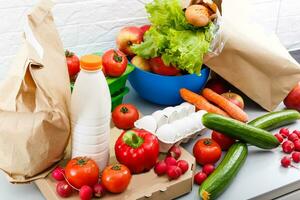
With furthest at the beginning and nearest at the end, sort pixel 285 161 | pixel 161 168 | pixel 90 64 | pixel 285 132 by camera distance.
A: 1. pixel 285 132
2. pixel 285 161
3. pixel 161 168
4. pixel 90 64

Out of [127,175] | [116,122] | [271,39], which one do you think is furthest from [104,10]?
[127,175]

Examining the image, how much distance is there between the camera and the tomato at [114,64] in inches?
51.1

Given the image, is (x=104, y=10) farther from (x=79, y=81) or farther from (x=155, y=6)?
(x=79, y=81)

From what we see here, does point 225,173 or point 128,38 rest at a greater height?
point 128,38

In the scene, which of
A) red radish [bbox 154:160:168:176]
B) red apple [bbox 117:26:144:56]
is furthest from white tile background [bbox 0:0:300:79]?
red radish [bbox 154:160:168:176]

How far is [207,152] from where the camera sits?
1.22 metres

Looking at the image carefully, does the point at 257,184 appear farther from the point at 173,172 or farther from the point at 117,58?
the point at 117,58

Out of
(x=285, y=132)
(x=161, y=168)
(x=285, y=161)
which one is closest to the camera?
(x=161, y=168)

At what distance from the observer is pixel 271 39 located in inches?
57.7

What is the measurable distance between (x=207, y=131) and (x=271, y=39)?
1.07ft

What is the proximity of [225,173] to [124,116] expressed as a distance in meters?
0.29

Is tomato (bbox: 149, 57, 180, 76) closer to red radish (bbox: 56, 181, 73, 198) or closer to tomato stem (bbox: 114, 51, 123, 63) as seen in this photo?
tomato stem (bbox: 114, 51, 123, 63)

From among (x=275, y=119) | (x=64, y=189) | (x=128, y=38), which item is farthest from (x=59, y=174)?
(x=275, y=119)

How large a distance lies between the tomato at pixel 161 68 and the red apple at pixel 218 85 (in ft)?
0.54
